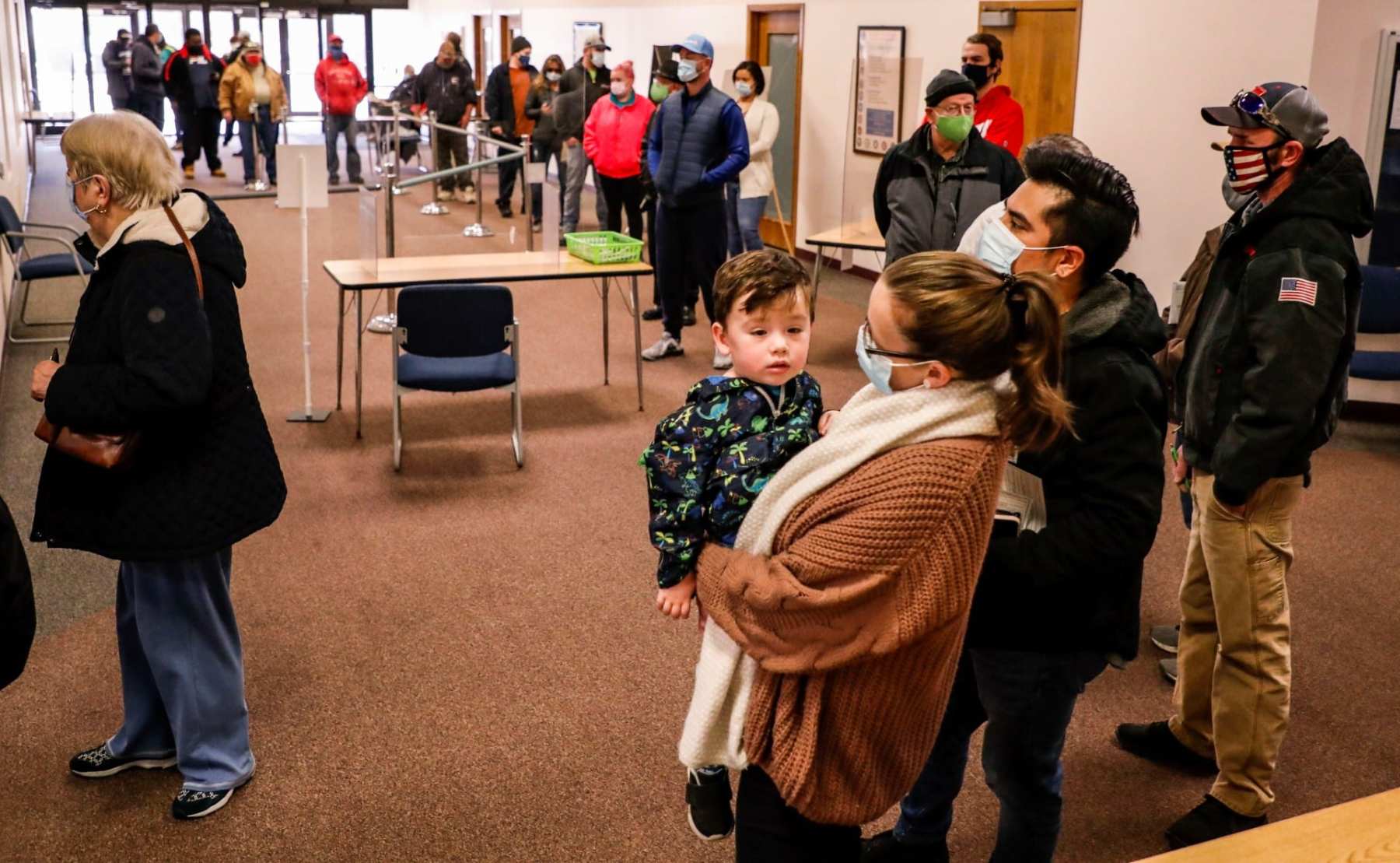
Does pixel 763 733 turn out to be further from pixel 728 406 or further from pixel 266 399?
pixel 266 399

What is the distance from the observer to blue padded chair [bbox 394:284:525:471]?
5402 millimetres

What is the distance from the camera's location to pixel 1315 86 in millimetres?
6176

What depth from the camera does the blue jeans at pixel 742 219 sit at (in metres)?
8.84

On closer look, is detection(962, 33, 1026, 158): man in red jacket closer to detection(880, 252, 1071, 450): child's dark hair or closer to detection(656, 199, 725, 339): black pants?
detection(656, 199, 725, 339): black pants

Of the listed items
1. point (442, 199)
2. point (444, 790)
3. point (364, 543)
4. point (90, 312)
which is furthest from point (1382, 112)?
point (442, 199)

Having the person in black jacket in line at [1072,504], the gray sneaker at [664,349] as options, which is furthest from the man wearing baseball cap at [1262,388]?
the gray sneaker at [664,349]

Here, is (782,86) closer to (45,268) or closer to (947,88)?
(45,268)

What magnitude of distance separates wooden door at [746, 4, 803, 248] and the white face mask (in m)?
8.25

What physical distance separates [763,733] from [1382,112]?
565cm

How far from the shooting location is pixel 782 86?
10.8m

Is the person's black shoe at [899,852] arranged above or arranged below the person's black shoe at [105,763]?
above

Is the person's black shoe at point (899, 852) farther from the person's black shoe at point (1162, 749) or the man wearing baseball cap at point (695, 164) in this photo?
the man wearing baseball cap at point (695, 164)

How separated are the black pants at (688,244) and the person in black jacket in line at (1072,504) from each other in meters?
4.79

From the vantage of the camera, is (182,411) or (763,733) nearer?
(763,733)
